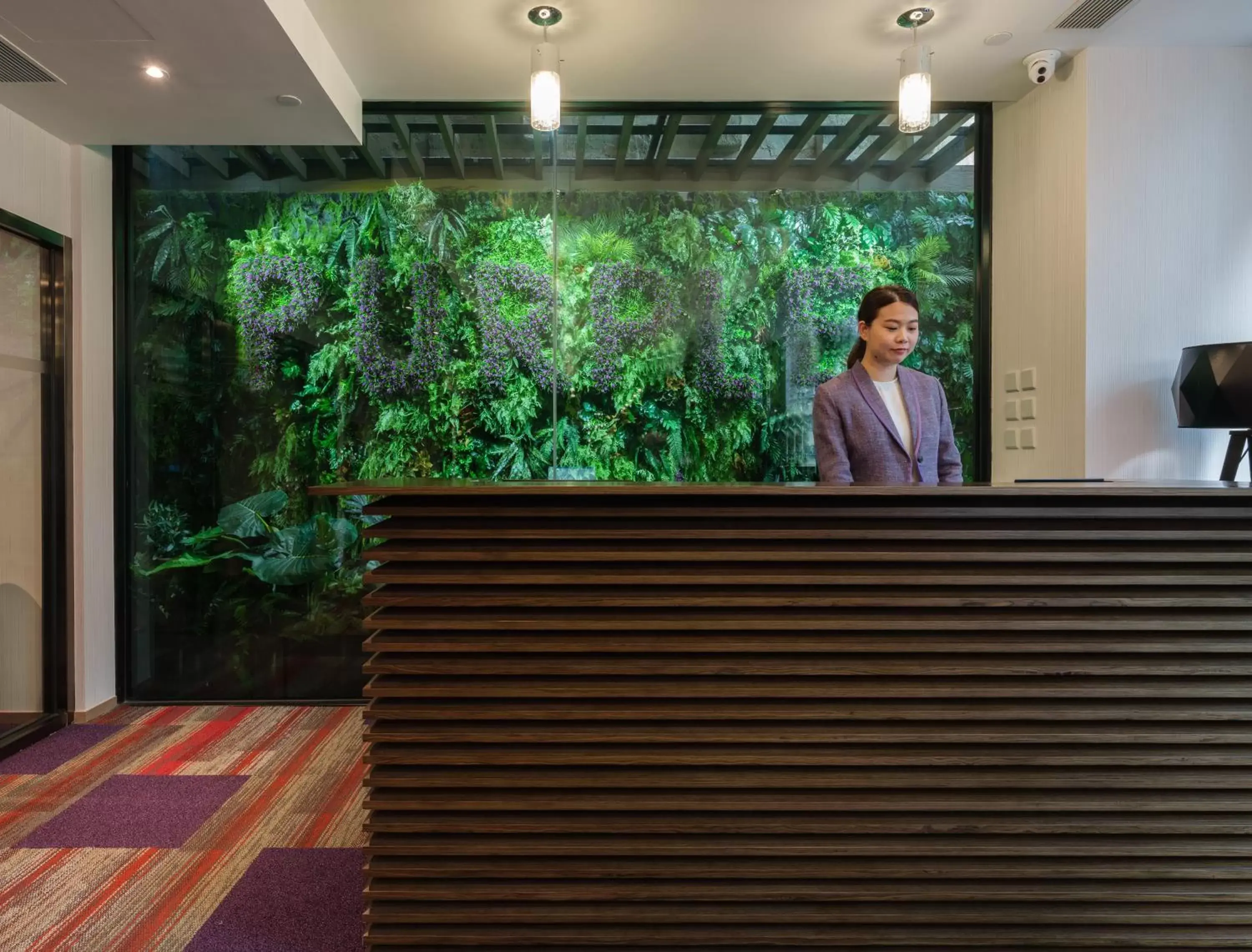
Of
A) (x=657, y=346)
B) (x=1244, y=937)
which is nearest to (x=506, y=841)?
(x=1244, y=937)

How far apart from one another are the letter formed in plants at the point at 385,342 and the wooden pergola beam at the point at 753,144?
1.49 metres

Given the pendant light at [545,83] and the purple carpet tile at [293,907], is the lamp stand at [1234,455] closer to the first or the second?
the pendant light at [545,83]

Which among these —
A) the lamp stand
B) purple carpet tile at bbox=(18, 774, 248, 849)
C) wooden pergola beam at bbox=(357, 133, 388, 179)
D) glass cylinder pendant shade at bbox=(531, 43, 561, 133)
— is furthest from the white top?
purple carpet tile at bbox=(18, 774, 248, 849)

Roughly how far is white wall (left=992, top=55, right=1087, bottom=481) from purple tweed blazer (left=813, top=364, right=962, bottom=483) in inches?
36.6

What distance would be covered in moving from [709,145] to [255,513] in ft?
9.27

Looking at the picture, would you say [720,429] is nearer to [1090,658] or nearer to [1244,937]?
[1090,658]

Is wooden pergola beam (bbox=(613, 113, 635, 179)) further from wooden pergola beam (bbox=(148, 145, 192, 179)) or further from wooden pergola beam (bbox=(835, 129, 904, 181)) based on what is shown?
wooden pergola beam (bbox=(148, 145, 192, 179))

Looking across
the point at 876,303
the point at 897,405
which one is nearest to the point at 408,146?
the point at 876,303

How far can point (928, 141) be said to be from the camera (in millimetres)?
3713

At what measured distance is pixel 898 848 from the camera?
1.64m

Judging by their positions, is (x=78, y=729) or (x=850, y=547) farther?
(x=78, y=729)

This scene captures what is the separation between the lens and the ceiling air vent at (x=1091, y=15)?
9.09 ft

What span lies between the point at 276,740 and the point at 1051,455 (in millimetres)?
3573

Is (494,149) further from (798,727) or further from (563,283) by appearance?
(798,727)
